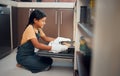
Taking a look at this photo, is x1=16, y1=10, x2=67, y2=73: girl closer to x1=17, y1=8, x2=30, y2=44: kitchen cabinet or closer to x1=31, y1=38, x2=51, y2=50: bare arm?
x1=31, y1=38, x2=51, y2=50: bare arm

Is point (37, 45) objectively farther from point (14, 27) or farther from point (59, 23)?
point (59, 23)

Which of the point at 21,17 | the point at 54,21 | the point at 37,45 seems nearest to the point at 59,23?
the point at 54,21

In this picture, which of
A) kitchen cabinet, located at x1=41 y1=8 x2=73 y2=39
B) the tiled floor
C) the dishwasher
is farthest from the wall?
kitchen cabinet, located at x1=41 y1=8 x2=73 y2=39

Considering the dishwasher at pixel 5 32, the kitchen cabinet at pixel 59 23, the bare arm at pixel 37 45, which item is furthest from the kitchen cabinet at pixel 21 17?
the bare arm at pixel 37 45

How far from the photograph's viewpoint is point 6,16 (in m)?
2.62

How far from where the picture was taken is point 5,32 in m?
2.61

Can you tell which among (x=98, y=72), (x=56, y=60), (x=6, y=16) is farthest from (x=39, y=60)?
(x=98, y=72)

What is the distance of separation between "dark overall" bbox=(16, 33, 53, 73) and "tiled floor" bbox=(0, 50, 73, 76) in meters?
0.08

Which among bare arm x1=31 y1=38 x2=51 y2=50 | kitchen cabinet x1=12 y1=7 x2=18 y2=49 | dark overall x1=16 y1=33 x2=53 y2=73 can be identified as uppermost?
kitchen cabinet x1=12 y1=7 x2=18 y2=49

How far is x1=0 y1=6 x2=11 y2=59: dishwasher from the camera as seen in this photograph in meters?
2.47

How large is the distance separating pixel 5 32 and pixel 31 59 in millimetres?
755

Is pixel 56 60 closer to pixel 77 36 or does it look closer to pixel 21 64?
pixel 21 64

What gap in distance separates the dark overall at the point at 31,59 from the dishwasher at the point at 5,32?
0.45 meters

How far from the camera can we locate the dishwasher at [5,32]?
2.47m
